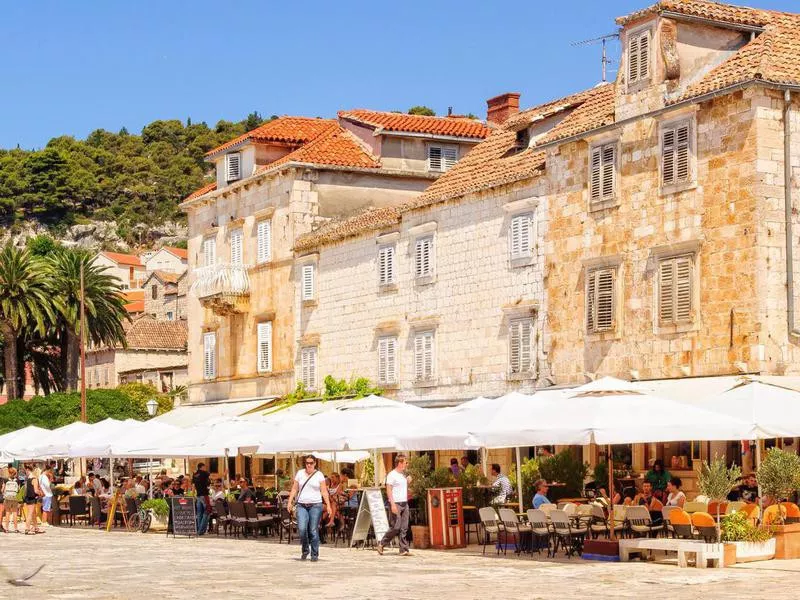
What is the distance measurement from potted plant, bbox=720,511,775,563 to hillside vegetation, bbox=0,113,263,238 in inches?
6386

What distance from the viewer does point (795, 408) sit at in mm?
22375

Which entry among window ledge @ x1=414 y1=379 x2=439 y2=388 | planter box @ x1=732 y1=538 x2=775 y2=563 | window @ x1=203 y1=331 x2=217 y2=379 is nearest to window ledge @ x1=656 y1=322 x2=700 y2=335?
planter box @ x1=732 y1=538 x2=775 y2=563

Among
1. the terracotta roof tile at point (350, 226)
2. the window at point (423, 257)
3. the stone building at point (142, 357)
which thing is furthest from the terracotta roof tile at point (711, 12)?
the stone building at point (142, 357)

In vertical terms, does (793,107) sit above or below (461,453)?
above

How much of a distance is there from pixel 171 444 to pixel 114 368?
55319 mm

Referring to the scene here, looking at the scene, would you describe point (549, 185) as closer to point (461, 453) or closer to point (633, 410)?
point (461, 453)

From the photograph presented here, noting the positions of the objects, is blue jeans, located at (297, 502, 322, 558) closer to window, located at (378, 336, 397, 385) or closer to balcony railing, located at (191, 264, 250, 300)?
window, located at (378, 336, 397, 385)

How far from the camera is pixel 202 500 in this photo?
108 feet

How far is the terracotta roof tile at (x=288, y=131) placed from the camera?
158 feet

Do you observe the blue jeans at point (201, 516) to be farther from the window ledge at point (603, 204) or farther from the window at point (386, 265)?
the window ledge at point (603, 204)

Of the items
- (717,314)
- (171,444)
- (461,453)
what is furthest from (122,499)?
(717,314)

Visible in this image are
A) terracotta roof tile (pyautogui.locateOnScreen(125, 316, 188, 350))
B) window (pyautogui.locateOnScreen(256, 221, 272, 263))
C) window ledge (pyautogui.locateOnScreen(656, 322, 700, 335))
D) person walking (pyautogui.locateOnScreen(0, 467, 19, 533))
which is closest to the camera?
window ledge (pyautogui.locateOnScreen(656, 322, 700, 335))

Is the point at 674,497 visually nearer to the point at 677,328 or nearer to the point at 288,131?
the point at 677,328

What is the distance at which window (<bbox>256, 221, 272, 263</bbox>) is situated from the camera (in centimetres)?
4659
